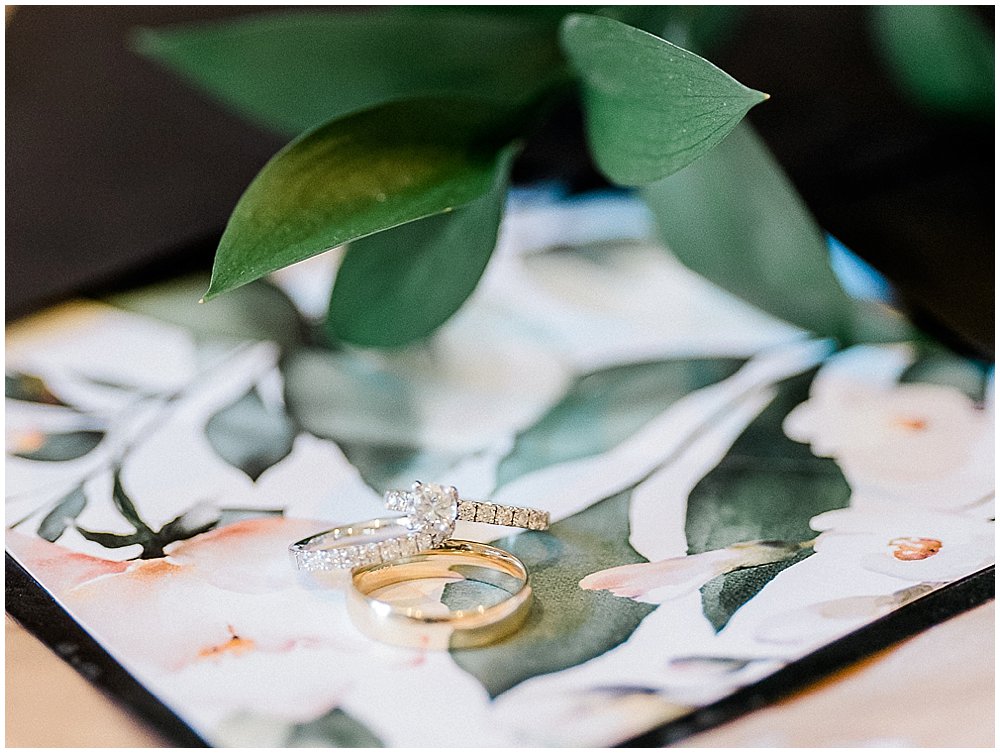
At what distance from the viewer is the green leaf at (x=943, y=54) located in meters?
0.53

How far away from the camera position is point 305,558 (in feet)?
1.07

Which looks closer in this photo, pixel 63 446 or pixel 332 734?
pixel 332 734

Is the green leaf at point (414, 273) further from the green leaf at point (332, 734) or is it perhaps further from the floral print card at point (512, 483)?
the green leaf at point (332, 734)

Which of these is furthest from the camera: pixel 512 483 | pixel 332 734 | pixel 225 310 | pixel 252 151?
pixel 252 151

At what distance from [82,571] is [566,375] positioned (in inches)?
8.7

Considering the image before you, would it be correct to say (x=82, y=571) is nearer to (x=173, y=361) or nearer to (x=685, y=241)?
(x=173, y=361)

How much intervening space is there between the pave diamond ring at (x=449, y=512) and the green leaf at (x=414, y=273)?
8cm

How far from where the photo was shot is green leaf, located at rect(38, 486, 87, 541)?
35 centimetres

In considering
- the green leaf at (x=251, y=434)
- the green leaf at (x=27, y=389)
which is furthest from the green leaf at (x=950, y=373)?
the green leaf at (x=27, y=389)

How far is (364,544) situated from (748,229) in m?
0.20

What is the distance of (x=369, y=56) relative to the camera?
1.53ft

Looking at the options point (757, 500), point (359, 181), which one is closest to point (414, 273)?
point (359, 181)

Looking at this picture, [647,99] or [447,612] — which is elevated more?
[647,99]

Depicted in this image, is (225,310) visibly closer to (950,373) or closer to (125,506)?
(125,506)
